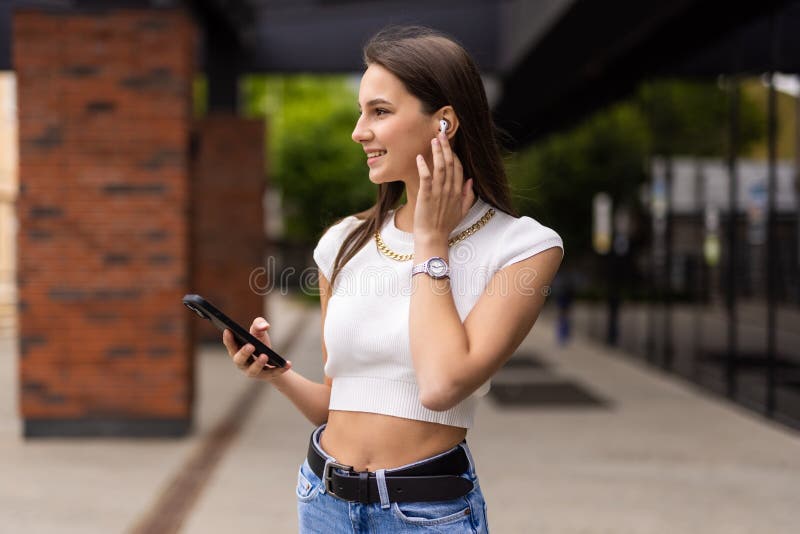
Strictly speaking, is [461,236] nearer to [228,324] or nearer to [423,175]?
[423,175]

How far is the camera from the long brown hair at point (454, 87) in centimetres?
170

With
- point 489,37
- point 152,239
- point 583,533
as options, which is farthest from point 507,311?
point 489,37

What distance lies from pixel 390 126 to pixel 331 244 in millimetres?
355

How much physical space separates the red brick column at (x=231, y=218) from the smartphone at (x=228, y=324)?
12.5 meters

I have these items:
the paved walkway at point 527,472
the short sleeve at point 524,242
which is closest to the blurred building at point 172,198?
the paved walkway at point 527,472

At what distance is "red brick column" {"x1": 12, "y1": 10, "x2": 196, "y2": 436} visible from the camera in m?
7.36

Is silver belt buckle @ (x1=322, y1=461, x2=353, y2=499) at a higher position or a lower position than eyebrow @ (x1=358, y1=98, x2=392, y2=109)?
lower

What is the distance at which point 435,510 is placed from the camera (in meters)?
1.71

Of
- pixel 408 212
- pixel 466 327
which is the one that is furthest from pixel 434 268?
pixel 408 212

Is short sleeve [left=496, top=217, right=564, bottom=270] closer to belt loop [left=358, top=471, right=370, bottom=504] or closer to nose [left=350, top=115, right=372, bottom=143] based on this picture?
nose [left=350, top=115, right=372, bottom=143]

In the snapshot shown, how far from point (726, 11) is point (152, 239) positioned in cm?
641

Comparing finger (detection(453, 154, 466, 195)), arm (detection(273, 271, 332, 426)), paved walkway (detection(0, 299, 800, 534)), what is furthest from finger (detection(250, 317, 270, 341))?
paved walkway (detection(0, 299, 800, 534))

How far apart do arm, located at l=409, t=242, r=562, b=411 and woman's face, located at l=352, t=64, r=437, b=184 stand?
0.18 m

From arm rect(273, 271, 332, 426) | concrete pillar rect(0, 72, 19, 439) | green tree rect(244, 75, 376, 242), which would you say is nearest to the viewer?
arm rect(273, 271, 332, 426)
